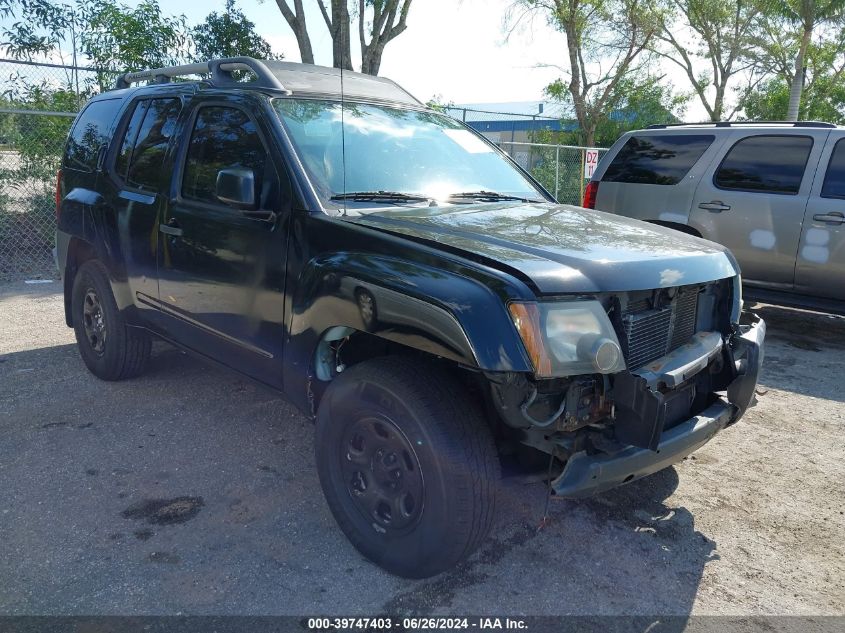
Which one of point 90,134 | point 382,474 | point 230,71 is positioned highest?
point 230,71

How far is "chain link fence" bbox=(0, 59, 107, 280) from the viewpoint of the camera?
28.4 feet

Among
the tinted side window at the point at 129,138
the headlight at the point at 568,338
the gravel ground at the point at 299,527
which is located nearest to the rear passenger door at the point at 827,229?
the gravel ground at the point at 299,527

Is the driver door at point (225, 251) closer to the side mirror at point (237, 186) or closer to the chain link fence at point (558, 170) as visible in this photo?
the side mirror at point (237, 186)

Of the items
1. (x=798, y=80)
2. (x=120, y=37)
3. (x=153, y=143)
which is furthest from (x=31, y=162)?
(x=798, y=80)

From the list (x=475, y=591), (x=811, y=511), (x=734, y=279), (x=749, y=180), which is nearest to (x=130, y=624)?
(x=475, y=591)

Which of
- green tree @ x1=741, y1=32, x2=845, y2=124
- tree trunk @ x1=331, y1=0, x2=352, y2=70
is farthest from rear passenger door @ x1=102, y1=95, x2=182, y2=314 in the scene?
green tree @ x1=741, y1=32, x2=845, y2=124

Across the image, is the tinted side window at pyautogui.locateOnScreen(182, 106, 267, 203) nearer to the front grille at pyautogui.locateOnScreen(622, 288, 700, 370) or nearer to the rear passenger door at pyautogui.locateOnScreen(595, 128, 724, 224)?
the front grille at pyautogui.locateOnScreen(622, 288, 700, 370)

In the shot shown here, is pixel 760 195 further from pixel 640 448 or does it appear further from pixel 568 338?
pixel 568 338

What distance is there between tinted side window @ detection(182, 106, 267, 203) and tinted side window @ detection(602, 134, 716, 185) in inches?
186

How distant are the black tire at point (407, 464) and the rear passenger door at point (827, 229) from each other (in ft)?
16.2

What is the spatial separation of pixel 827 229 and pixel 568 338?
4.89 meters

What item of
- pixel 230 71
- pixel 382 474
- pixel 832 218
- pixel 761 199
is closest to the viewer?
pixel 382 474

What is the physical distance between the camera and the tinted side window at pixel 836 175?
6.05 meters

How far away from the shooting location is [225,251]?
3.42 metres
